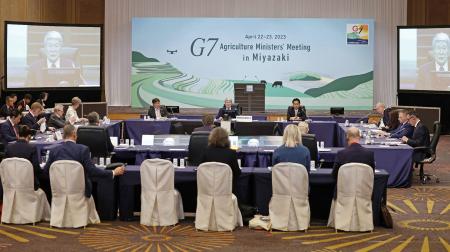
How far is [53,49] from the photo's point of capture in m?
21.3

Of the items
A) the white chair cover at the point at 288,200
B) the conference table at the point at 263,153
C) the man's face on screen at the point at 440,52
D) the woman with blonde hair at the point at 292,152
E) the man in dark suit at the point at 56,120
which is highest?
the man's face on screen at the point at 440,52

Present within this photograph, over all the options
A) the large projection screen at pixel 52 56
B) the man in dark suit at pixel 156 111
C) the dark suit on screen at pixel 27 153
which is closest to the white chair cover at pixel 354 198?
the dark suit on screen at pixel 27 153

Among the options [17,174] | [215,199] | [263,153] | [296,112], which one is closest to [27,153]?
[17,174]

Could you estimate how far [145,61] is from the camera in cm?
2375

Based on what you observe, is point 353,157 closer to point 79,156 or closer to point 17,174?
point 79,156

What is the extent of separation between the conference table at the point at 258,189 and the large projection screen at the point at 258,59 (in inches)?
547

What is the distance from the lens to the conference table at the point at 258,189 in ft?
30.4

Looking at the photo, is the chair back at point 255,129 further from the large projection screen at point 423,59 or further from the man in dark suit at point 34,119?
the large projection screen at point 423,59

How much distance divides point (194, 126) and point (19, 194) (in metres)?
7.29

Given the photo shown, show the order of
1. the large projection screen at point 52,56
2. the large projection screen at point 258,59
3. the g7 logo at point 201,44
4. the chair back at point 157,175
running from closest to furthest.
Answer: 1. the chair back at point 157,175
2. the large projection screen at point 52,56
3. the large projection screen at point 258,59
4. the g7 logo at point 201,44

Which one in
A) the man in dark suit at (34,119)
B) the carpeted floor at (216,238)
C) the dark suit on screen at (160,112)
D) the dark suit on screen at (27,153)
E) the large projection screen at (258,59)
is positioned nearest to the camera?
the carpeted floor at (216,238)

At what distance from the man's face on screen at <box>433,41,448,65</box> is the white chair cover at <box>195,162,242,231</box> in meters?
13.4

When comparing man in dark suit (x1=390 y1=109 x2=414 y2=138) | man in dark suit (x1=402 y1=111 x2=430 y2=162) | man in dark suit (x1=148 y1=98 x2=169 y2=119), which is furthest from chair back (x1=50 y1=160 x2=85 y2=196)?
man in dark suit (x1=148 y1=98 x2=169 y2=119)

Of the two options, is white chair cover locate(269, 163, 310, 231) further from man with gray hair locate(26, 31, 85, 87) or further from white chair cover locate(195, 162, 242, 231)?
man with gray hair locate(26, 31, 85, 87)
